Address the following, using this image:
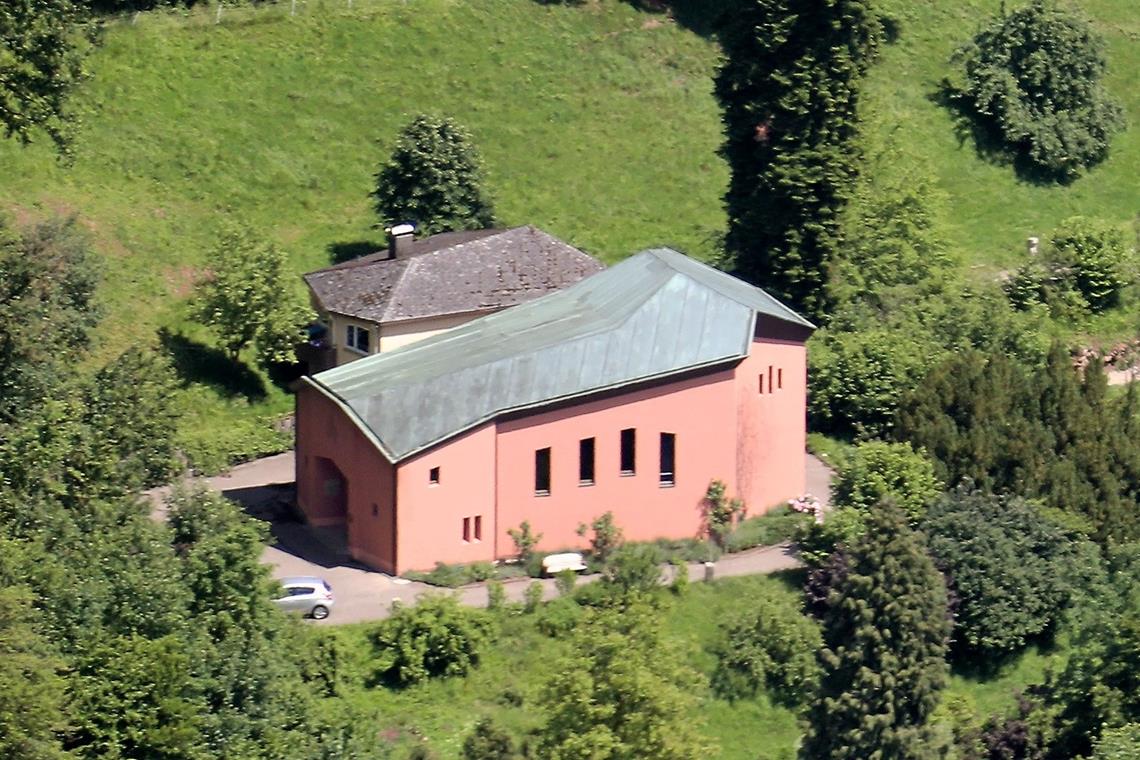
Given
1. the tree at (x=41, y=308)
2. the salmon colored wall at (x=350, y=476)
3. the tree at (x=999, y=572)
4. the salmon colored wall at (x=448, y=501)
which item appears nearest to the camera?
the tree at (x=41, y=308)

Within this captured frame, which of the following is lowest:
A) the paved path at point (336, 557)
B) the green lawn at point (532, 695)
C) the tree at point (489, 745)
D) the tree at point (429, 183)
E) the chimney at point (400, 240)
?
the tree at point (489, 745)

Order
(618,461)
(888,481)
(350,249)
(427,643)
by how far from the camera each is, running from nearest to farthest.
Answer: (427,643)
(618,461)
(888,481)
(350,249)

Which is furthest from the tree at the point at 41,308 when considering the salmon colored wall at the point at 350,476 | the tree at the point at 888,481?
the tree at the point at 888,481

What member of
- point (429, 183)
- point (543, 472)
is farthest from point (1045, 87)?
point (543, 472)

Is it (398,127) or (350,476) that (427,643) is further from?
(398,127)

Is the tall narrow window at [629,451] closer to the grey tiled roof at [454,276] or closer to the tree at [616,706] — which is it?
the grey tiled roof at [454,276]

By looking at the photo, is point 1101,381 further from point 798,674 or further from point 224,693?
point 224,693

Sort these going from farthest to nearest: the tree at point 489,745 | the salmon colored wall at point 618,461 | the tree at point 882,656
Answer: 1. the salmon colored wall at point 618,461
2. the tree at point 882,656
3. the tree at point 489,745
